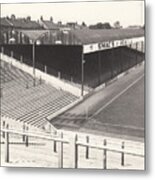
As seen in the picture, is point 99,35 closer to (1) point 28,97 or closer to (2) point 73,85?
(2) point 73,85

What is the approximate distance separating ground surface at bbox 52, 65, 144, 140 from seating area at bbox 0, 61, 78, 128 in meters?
0.05

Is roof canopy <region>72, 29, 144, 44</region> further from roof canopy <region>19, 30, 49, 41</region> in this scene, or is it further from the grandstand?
roof canopy <region>19, 30, 49, 41</region>

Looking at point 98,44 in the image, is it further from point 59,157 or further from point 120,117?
point 59,157

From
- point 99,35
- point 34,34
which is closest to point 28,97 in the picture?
point 34,34

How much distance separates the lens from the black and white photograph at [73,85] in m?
1.53

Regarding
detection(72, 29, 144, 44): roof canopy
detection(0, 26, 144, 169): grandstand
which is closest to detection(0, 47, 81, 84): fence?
detection(0, 26, 144, 169): grandstand

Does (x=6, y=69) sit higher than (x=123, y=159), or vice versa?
(x=6, y=69)

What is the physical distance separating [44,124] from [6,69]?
24 cm

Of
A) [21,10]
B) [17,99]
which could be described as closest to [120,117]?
[17,99]

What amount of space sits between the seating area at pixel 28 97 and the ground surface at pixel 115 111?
5 centimetres

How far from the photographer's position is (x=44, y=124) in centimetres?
159

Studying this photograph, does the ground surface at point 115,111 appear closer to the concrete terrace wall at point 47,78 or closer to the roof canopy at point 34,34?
the concrete terrace wall at point 47,78

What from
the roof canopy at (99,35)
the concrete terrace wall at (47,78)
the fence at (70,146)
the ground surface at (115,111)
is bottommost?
the fence at (70,146)

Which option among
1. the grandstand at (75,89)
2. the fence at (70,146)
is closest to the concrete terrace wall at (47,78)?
the grandstand at (75,89)
